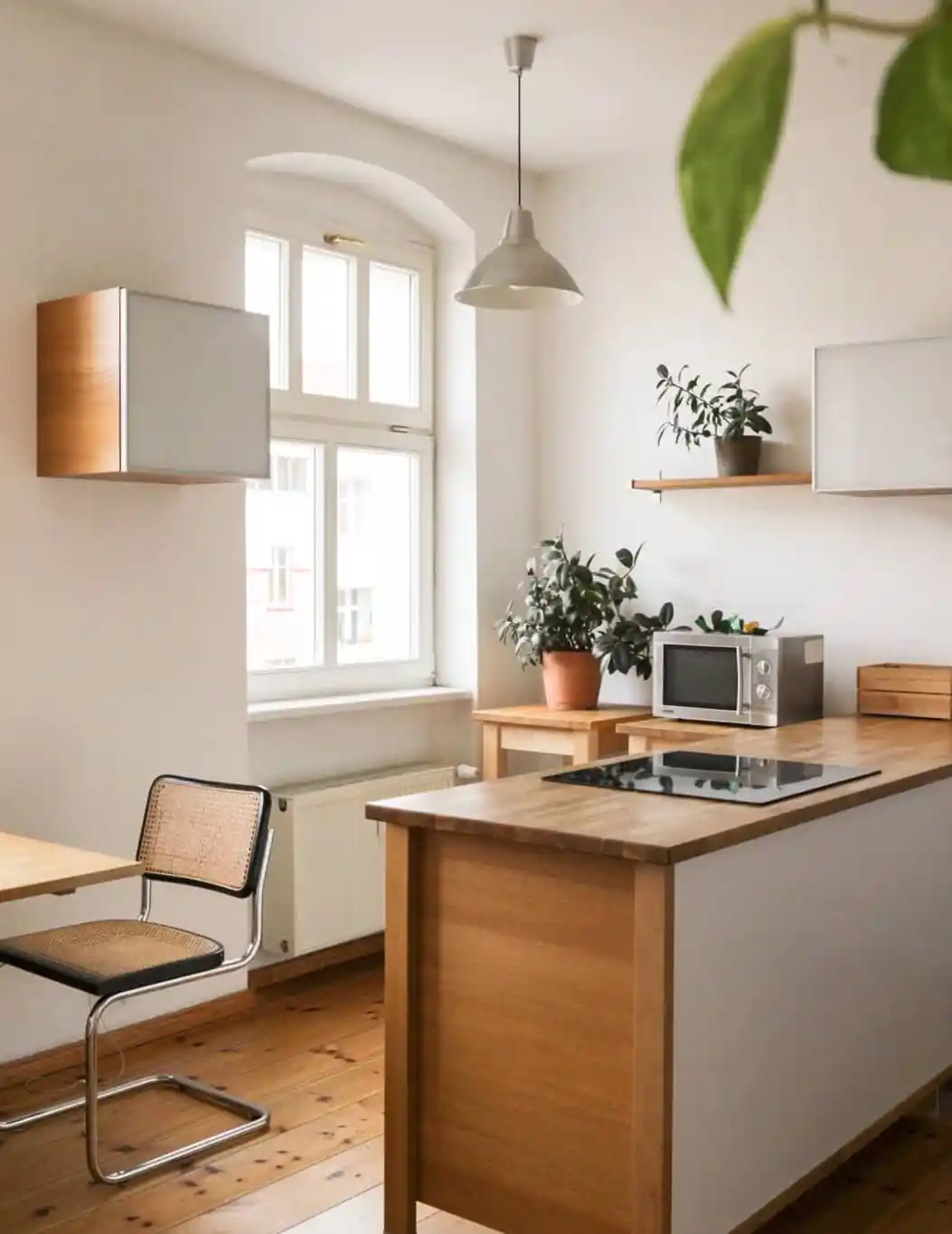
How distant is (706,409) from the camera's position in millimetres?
4609

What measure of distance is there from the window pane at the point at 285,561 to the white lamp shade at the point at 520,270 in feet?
4.08

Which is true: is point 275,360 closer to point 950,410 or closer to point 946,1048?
point 950,410

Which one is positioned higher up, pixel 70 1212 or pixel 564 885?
pixel 564 885

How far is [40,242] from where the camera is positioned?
11.5 feet

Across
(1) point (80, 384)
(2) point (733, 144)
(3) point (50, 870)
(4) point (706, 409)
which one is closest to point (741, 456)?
(4) point (706, 409)

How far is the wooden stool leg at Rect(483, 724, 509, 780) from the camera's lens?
15.5ft

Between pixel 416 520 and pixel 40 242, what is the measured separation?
72.9 inches

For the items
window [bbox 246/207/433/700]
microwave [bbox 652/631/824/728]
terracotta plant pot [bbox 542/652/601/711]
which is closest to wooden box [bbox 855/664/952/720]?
microwave [bbox 652/631/824/728]

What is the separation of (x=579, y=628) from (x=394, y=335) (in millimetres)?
1248

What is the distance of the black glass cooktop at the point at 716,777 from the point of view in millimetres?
Answer: 2768

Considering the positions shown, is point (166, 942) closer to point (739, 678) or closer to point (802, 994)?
point (802, 994)

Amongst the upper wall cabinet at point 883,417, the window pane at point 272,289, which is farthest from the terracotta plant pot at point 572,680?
the window pane at point 272,289

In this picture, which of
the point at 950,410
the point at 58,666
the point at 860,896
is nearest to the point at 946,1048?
the point at 860,896

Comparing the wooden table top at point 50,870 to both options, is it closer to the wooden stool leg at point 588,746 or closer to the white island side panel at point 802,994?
the white island side panel at point 802,994
